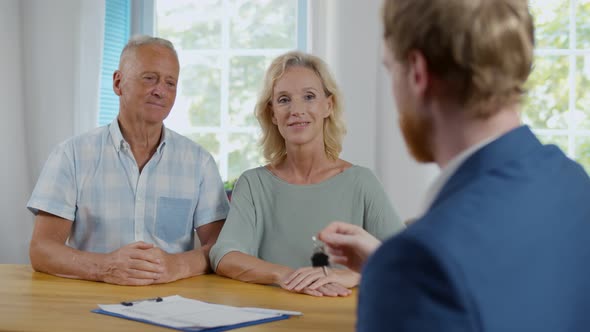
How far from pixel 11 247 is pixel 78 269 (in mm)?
1848

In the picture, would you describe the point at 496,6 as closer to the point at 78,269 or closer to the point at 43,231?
the point at 78,269

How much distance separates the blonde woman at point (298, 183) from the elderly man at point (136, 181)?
0.66 feet

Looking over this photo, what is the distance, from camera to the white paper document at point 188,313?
1585mm

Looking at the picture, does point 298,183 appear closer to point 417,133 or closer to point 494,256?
point 417,133

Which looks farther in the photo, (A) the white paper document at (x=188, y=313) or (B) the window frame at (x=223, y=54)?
(B) the window frame at (x=223, y=54)

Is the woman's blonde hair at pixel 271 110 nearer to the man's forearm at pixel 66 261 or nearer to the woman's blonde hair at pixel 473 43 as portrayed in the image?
the man's forearm at pixel 66 261

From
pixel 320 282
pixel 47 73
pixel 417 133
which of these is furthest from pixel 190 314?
pixel 47 73

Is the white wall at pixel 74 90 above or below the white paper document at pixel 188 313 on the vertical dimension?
above

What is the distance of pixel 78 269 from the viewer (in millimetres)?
2191

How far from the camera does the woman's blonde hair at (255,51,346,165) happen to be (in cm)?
262

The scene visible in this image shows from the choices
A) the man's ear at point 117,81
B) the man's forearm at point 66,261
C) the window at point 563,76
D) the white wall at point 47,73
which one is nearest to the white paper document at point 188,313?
the man's forearm at point 66,261

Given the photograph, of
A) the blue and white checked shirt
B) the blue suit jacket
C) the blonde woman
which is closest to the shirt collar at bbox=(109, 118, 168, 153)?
the blue and white checked shirt

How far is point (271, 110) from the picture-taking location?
2.69 m

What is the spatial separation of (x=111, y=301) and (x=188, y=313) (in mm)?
287
